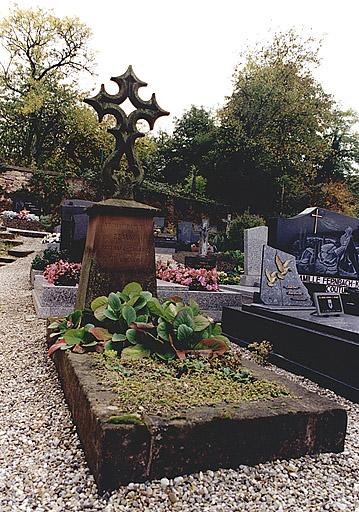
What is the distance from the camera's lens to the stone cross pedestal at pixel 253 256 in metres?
9.12

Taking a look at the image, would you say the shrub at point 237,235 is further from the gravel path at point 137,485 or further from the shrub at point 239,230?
the gravel path at point 137,485

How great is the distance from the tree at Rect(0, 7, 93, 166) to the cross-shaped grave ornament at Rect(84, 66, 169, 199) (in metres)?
18.8

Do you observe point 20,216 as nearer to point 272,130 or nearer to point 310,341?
point 272,130

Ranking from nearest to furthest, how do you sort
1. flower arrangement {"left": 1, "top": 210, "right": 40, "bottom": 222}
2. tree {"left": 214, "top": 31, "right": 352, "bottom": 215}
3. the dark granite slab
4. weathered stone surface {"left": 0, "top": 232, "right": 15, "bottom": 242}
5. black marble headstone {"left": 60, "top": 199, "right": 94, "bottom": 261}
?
the dark granite slab → black marble headstone {"left": 60, "top": 199, "right": 94, "bottom": 261} → weathered stone surface {"left": 0, "top": 232, "right": 15, "bottom": 242} → flower arrangement {"left": 1, "top": 210, "right": 40, "bottom": 222} → tree {"left": 214, "top": 31, "right": 352, "bottom": 215}

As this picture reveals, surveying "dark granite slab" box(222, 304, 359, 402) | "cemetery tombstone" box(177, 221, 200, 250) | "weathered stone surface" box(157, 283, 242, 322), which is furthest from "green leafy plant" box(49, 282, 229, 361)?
"cemetery tombstone" box(177, 221, 200, 250)

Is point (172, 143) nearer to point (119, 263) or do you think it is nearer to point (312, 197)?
point (312, 197)

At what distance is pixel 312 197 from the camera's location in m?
27.3

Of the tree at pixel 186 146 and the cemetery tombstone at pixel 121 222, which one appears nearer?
the cemetery tombstone at pixel 121 222

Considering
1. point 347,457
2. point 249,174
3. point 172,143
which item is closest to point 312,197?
point 249,174

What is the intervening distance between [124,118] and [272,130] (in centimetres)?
2156

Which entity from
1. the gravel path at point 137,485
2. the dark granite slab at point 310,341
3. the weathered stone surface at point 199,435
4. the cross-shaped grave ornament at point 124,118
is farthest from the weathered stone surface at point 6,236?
the weathered stone surface at point 199,435

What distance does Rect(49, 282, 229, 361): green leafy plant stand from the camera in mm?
3492

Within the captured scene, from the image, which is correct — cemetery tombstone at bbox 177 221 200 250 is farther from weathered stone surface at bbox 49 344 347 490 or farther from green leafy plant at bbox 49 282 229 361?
weathered stone surface at bbox 49 344 347 490

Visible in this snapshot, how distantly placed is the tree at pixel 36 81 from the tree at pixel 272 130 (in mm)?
7964
